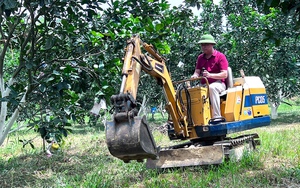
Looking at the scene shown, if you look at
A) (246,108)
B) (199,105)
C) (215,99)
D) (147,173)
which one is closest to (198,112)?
(199,105)

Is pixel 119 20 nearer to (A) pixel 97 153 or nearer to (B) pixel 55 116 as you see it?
(B) pixel 55 116

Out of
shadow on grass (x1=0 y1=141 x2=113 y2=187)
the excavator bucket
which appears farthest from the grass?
the excavator bucket

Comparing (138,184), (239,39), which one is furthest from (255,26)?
(138,184)

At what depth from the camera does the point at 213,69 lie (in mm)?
6789

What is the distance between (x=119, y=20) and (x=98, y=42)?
551 mm

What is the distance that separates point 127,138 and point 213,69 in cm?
301

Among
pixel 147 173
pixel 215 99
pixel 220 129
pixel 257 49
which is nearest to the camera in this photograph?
pixel 147 173

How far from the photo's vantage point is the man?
657 cm

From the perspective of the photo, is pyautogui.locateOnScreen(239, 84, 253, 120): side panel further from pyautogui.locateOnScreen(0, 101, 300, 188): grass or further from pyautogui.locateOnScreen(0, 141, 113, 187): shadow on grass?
pyautogui.locateOnScreen(0, 141, 113, 187): shadow on grass

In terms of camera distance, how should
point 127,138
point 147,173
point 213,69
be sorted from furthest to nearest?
point 213,69
point 147,173
point 127,138

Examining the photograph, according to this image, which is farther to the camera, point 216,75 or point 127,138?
point 216,75

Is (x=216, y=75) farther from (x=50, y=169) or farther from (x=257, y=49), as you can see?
(x=257, y=49)

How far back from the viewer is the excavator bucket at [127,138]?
13.9ft

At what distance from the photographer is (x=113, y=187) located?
5410 millimetres
